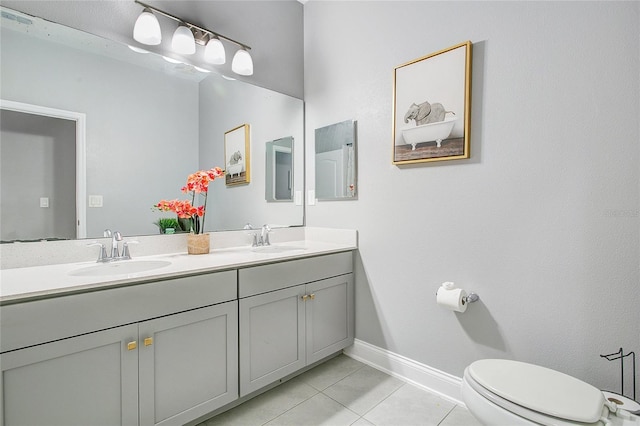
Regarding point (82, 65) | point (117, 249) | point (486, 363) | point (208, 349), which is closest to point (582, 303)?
point (486, 363)

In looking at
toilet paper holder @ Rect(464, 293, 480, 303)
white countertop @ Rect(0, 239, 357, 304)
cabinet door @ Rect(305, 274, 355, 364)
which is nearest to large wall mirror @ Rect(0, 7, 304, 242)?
white countertop @ Rect(0, 239, 357, 304)

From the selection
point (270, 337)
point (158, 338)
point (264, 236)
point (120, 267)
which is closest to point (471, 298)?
point (270, 337)

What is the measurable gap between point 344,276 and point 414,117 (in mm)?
1118

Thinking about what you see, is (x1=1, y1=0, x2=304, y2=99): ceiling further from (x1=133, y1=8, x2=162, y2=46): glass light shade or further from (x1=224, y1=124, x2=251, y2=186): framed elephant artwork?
(x1=224, y1=124, x2=251, y2=186): framed elephant artwork

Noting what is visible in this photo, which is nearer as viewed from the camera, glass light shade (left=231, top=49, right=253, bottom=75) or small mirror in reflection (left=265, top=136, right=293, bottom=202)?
glass light shade (left=231, top=49, right=253, bottom=75)

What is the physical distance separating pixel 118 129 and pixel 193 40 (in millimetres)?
691

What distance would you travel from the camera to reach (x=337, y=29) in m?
2.31

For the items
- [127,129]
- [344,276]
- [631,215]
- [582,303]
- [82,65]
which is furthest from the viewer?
[344,276]

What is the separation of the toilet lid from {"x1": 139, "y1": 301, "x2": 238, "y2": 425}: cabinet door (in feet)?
3.60

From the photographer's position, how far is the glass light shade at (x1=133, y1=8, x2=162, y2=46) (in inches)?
66.2

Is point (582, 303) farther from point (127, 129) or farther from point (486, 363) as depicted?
point (127, 129)

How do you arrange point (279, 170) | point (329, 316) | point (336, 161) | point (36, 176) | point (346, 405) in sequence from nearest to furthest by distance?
point (36, 176) < point (346, 405) < point (329, 316) < point (336, 161) < point (279, 170)

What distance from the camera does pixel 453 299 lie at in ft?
5.27

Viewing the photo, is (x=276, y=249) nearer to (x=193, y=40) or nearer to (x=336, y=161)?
(x=336, y=161)
